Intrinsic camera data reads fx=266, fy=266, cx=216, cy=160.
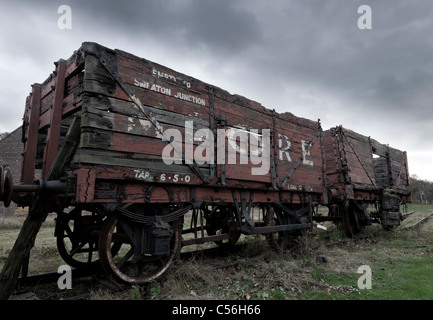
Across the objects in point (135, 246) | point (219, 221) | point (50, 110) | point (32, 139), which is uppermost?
point (50, 110)

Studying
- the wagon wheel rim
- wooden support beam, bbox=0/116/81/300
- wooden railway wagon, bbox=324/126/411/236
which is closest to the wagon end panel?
wooden support beam, bbox=0/116/81/300

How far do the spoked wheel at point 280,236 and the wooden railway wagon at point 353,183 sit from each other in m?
2.48

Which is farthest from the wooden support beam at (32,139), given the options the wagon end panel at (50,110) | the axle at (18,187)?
the axle at (18,187)

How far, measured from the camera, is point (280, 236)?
718 centimetres

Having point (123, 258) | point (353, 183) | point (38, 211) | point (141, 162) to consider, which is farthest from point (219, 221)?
point (353, 183)

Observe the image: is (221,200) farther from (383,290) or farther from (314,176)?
(314,176)

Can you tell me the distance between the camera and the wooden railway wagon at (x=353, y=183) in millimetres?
9148

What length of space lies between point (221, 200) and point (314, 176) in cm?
367

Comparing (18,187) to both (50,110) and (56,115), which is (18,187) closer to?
(56,115)

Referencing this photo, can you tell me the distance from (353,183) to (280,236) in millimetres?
3847

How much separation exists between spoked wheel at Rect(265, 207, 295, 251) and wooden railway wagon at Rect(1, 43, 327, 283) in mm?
497

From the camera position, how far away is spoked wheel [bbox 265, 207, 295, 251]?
659cm

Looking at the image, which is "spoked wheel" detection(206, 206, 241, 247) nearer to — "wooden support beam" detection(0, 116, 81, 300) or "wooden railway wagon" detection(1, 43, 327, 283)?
"wooden railway wagon" detection(1, 43, 327, 283)
